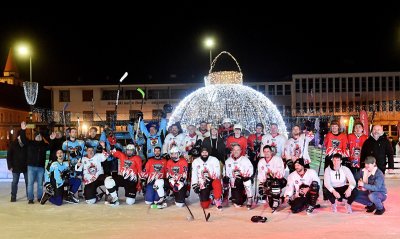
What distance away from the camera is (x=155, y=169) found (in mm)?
10203

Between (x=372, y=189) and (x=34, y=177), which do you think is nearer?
(x=372, y=189)

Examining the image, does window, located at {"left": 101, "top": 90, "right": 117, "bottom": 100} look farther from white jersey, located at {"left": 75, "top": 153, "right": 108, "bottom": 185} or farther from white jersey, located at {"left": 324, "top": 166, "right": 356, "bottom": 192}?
white jersey, located at {"left": 324, "top": 166, "right": 356, "bottom": 192}

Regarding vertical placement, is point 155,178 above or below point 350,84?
below

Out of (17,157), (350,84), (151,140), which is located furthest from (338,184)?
(350,84)

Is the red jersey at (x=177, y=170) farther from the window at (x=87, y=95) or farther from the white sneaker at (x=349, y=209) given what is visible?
the window at (x=87, y=95)

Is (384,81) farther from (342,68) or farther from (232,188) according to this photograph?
(232,188)

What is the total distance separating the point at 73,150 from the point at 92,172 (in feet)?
2.95

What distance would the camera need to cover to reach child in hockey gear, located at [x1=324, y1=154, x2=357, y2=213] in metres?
9.06

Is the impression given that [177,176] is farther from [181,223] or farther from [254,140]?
[254,140]

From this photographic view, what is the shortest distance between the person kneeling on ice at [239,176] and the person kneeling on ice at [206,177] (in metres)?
0.27

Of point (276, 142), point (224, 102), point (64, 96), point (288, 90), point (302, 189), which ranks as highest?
point (288, 90)

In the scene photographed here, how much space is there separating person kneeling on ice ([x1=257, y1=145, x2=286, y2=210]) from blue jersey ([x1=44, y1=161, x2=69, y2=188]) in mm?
4336

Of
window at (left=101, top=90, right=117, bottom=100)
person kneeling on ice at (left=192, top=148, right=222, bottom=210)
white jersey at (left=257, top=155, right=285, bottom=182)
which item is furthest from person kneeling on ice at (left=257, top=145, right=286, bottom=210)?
window at (left=101, top=90, right=117, bottom=100)

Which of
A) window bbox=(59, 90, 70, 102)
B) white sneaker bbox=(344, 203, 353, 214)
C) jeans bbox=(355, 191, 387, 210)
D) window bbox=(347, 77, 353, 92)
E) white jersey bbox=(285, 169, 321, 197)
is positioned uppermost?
window bbox=(347, 77, 353, 92)
